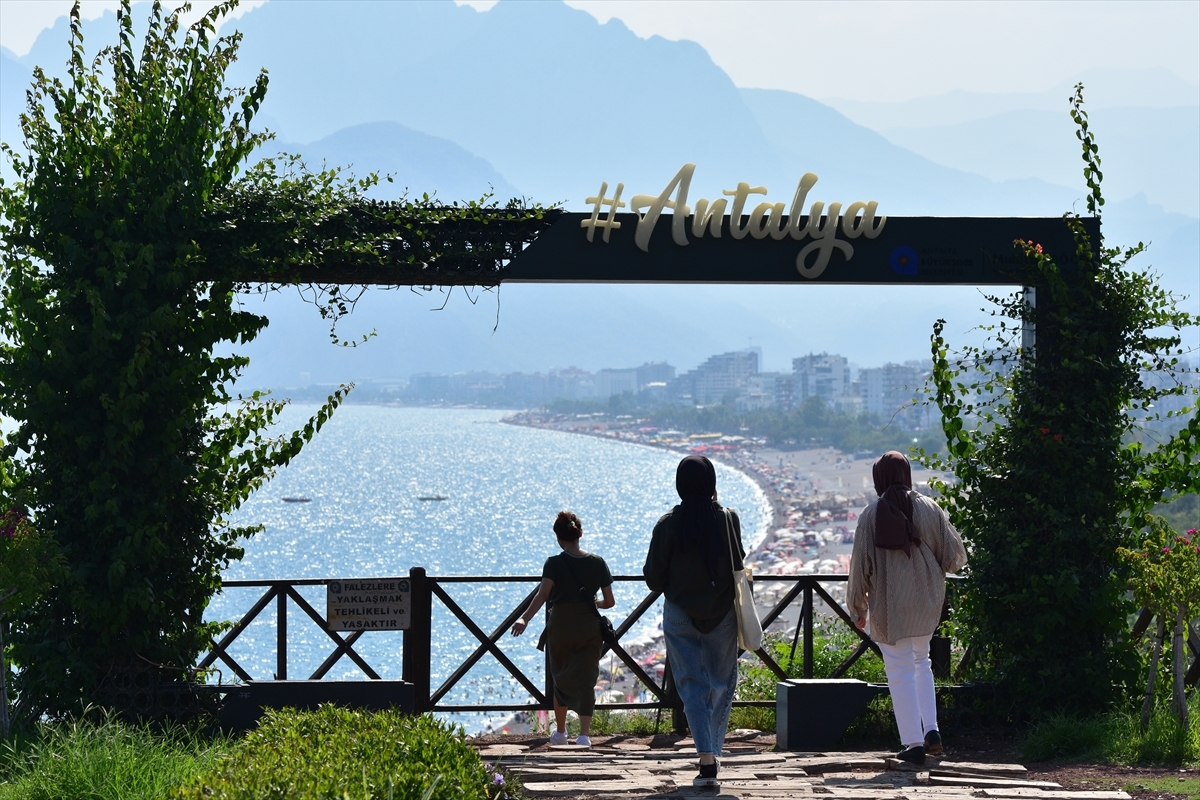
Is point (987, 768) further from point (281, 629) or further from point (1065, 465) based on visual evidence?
point (281, 629)

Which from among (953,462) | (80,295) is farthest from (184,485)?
(953,462)

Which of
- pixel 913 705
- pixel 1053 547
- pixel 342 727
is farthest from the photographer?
pixel 1053 547

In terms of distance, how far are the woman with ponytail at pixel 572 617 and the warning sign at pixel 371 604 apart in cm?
93

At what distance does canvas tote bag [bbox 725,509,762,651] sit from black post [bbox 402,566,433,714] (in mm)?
3094

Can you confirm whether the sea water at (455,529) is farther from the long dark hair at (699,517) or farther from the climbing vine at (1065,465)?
the long dark hair at (699,517)

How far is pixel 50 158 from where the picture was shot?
24.7 feet

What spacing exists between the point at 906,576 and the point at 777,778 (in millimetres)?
1249

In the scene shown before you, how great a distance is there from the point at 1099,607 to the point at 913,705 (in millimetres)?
2155

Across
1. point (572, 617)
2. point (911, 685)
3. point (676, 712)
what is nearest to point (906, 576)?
point (911, 685)

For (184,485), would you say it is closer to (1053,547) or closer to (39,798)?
(39,798)

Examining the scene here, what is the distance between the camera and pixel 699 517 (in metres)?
5.89

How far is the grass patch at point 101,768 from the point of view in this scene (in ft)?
16.1

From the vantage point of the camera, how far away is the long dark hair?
5.83 metres

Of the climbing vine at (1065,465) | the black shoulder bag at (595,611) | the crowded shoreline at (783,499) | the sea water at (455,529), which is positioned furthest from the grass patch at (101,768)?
the crowded shoreline at (783,499)
